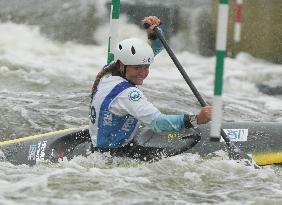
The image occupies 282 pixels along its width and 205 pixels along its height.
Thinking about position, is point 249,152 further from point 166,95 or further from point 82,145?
point 166,95

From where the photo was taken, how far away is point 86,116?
33.3ft

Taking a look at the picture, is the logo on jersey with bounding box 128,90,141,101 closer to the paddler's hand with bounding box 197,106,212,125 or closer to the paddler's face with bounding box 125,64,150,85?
the paddler's face with bounding box 125,64,150,85

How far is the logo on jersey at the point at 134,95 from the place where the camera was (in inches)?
231

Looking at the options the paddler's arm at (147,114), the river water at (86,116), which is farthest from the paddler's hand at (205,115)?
the river water at (86,116)

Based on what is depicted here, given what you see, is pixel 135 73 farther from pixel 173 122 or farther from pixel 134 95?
pixel 173 122

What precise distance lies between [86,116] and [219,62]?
5536 millimetres

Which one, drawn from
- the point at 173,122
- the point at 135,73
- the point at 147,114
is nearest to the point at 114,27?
the point at 135,73

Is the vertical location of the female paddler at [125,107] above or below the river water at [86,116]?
above

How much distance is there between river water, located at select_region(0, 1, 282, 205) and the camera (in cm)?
532

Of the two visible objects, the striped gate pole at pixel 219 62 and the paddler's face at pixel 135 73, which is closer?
the striped gate pole at pixel 219 62

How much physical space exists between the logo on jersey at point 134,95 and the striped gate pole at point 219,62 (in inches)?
44.5

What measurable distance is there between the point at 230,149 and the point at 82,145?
4.83 ft

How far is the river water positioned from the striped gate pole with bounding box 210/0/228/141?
0.71m

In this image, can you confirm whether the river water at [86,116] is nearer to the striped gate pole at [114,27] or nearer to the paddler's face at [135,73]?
the paddler's face at [135,73]
